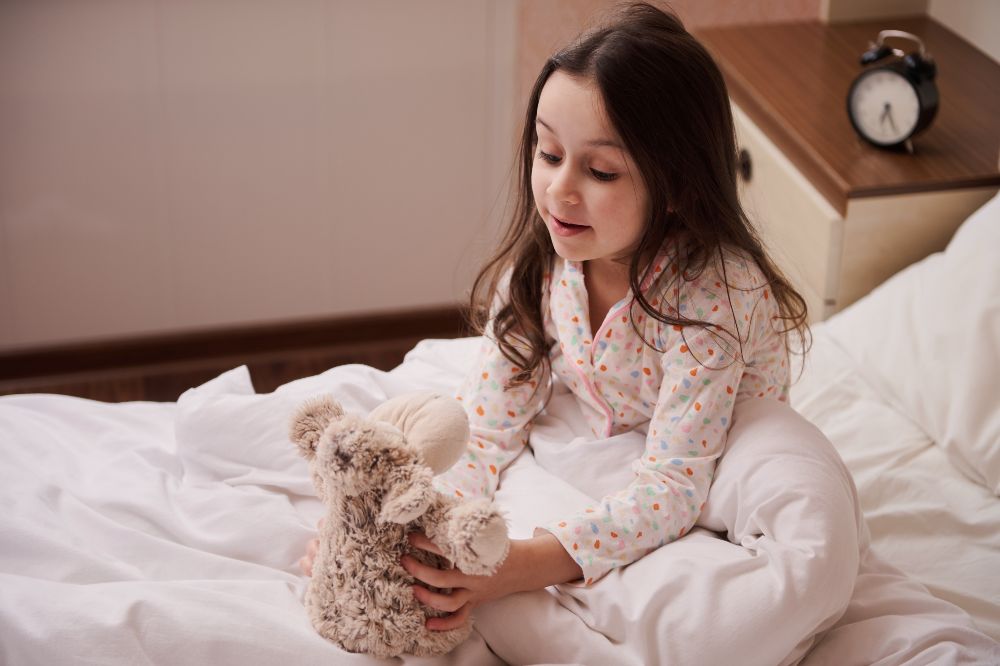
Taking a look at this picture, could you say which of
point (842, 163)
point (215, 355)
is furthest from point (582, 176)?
point (215, 355)

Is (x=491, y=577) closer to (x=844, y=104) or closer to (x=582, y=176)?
(x=582, y=176)

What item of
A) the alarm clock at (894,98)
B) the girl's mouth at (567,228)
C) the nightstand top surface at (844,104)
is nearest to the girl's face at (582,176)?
the girl's mouth at (567,228)

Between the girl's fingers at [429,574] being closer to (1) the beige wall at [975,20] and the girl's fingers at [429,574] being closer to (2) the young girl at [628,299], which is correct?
(2) the young girl at [628,299]

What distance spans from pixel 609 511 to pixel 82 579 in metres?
0.53

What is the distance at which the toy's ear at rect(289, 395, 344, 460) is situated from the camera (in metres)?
1.08

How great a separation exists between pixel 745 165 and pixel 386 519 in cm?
130

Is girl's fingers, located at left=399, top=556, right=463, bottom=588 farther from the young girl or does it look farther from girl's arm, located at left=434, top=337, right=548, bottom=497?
girl's arm, located at left=434, top=337, right=548, bottom=497

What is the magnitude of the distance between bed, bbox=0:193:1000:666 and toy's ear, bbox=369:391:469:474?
182 millimetres

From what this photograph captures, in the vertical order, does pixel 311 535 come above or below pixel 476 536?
below

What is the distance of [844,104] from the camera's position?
202cm

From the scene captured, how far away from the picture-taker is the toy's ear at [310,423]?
3.53ft

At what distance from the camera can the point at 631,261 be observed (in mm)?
1266

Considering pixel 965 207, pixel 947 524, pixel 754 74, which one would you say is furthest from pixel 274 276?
pixel 947 524

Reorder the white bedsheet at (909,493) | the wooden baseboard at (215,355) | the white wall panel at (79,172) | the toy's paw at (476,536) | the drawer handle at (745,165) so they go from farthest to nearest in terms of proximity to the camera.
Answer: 1. the wooden baseboard at (215,355)
2. the white wall panel at (79,172)
3. the drawer handle at (745,165)
4. the white bedsheet at (909,493)
5. the toy's paw at (476,536)
